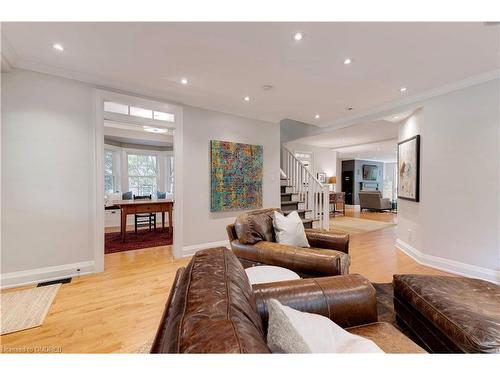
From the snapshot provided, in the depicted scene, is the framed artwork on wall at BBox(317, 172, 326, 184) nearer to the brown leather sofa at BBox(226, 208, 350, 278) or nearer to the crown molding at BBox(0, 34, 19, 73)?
the brown leather sofa at BBox(226, 208, 350, 278)

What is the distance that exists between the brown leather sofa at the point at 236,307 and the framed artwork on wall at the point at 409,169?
118 inches

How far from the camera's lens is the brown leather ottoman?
1.08m

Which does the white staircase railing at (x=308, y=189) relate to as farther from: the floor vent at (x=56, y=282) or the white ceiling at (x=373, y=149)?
the floor vent at (x=56, y=282)

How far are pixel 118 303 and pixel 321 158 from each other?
7.22 metres

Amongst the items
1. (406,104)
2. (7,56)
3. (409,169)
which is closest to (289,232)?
(409,169)

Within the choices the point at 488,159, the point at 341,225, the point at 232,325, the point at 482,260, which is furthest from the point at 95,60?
the point at 341,225

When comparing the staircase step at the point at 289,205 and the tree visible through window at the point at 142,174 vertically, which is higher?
the tree visible through window at the point at 142,174

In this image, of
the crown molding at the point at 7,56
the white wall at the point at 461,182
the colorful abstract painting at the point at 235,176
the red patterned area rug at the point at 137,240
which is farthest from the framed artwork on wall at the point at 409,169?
the crown molding at the point at 7,56

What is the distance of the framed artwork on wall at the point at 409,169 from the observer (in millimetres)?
3486

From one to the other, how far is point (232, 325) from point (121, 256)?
3674 millimetres

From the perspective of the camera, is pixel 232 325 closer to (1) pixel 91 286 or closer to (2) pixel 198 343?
(2) pixel 198 343

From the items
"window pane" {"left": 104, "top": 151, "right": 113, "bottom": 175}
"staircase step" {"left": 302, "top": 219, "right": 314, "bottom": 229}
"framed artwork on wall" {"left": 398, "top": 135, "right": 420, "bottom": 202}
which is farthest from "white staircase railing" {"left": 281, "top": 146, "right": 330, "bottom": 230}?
"window pane" {"left": 104, "top": 151, "right": 113, "bottom": 175}

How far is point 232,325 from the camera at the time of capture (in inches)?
24.1

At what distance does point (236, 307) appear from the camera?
75 centimetres
